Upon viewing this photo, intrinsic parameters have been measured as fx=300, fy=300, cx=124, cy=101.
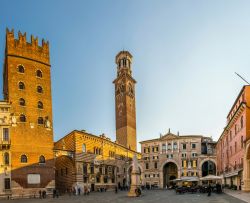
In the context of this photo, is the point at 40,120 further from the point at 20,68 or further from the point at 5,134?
the point at 20,68

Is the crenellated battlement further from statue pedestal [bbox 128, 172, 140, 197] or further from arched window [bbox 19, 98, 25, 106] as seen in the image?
statue pedestal [bbox 128, 172, 140, 197]

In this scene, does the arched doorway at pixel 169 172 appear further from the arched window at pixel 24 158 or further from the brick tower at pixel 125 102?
the arched window at pixel 24 158

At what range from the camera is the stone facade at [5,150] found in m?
37.9

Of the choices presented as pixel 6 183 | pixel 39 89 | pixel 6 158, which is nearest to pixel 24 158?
pixel 6 158

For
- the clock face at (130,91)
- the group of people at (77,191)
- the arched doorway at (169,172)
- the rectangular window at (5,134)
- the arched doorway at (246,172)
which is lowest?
the arched doorway at (169,172)

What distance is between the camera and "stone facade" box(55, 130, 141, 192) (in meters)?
48.8

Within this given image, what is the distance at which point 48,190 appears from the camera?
1650 inches

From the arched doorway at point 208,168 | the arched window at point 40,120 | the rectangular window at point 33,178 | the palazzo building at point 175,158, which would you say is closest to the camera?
the rectangular window at point 33,178

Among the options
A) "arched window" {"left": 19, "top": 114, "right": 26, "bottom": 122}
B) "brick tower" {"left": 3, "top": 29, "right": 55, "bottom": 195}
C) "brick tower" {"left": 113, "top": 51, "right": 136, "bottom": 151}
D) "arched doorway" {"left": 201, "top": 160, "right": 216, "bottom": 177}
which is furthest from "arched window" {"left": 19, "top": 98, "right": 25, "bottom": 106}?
"brick tower" {"left": 113, "top": 51, "right": 136, "bottom": 151}

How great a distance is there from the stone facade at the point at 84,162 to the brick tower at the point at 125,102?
2488 cm

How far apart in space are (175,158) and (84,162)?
2852 centimetres

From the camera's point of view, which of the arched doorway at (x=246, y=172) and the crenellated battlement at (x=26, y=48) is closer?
the arched doorway at (x=246, y=172)

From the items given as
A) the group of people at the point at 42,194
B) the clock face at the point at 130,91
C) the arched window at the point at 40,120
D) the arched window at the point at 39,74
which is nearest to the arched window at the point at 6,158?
the group of people at the point at 42,194

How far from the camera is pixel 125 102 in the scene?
293ft
